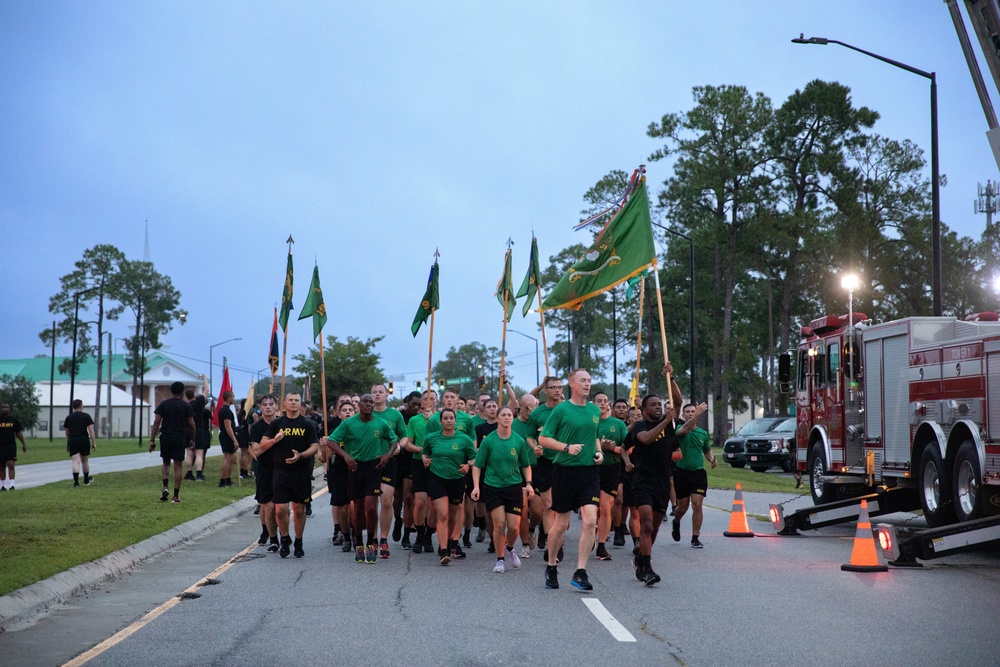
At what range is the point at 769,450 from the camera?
126ft

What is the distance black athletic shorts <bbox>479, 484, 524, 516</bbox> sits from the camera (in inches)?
490

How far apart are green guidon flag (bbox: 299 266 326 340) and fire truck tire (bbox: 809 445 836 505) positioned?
893cm

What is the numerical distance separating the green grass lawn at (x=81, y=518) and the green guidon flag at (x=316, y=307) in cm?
346

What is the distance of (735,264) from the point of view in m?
59.4

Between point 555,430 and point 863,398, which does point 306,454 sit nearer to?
point 555,430

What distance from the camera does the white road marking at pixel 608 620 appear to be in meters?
8.27

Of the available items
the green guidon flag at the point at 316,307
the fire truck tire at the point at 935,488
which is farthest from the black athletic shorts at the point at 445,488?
the green guidon flag at the point at 316,307

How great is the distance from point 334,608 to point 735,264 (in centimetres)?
5179

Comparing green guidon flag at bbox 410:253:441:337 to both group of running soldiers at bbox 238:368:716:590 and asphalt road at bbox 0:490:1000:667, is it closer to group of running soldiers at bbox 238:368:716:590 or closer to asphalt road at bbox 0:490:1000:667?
group of running soldiers at bbox 238:368:716:590

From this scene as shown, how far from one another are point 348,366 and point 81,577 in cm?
7686

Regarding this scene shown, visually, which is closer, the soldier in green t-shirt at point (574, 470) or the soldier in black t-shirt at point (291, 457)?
the soldier in green t-shirt at point (574, 470)

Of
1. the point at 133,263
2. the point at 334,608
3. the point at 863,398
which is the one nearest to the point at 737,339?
the point at 863,398

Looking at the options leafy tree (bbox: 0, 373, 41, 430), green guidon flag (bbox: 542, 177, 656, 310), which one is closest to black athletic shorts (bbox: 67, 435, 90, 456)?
green guidon flag (bbox: 542, 177, 656, 310)

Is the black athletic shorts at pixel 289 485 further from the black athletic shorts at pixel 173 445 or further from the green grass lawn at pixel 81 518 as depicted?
the black athletic shorts at pixel 173 445
